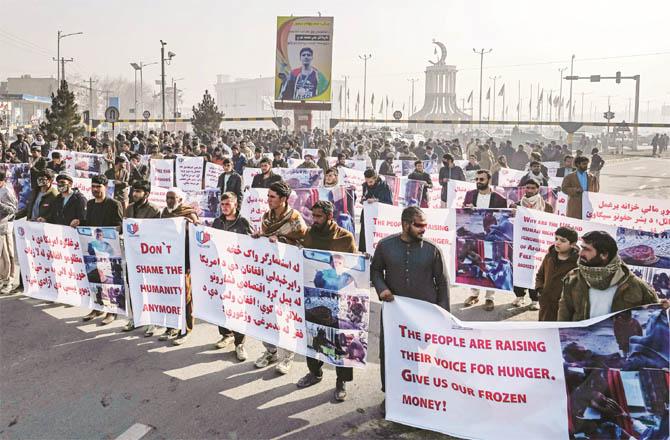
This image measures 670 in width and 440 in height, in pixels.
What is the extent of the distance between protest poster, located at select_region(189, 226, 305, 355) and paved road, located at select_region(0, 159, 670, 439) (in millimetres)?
468

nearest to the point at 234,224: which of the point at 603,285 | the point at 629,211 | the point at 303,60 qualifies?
the point at 603,285

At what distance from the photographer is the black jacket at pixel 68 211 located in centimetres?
867

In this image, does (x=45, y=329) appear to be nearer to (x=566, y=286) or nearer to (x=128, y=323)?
(x=128, y=323)

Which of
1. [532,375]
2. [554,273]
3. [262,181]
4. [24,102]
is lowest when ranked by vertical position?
[532,375]

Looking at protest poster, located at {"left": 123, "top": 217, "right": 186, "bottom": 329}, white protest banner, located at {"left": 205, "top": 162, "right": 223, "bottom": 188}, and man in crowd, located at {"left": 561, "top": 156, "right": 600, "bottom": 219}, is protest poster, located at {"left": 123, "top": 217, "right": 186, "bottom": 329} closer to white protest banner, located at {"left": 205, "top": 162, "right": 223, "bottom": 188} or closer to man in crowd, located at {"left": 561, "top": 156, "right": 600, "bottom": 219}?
man in crowd, located at {"left": 561, "top": 156, "right": 600, "bottom": 219}

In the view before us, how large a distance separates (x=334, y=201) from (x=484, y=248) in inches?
124

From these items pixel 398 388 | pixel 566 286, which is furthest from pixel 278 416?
pixel 566 286

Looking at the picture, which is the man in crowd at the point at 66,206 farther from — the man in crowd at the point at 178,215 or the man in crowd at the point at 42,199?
the man in crowd at the point at 178,215

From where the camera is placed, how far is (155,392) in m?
5.93

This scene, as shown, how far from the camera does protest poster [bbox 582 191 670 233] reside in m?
9.46

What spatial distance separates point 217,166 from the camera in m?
16.7

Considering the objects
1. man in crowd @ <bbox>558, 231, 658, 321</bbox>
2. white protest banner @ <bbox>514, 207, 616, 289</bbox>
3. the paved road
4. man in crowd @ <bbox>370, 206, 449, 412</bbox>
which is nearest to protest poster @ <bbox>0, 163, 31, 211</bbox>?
the paved road

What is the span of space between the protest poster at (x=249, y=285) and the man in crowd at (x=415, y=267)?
852mm

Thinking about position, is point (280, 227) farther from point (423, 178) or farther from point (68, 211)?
point (423, 178)
